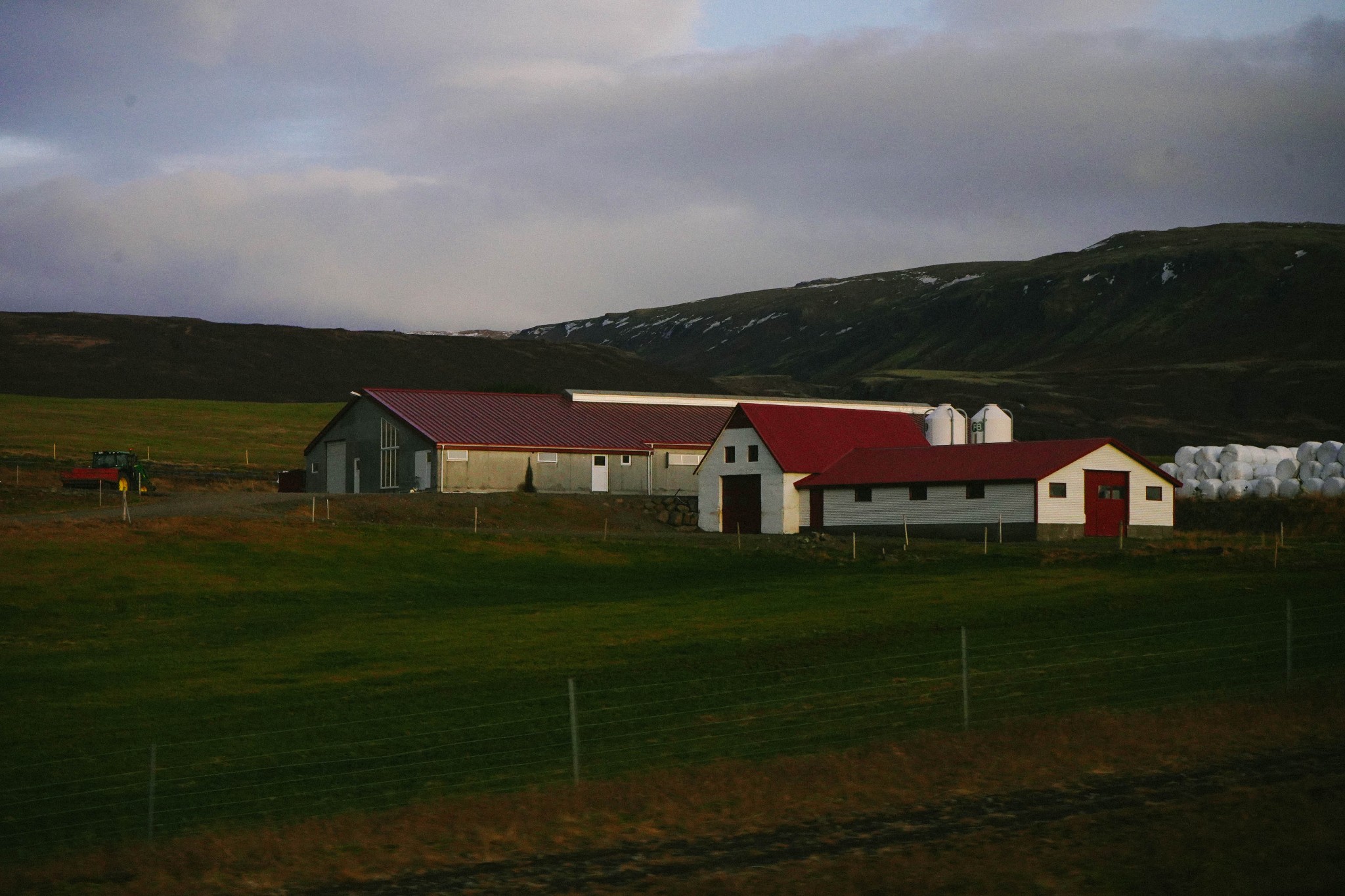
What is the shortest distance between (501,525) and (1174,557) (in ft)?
92.5

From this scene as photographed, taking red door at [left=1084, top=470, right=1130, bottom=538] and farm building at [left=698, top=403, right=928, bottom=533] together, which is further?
farm building at [left=698, top=403, right=928, bottom=533]

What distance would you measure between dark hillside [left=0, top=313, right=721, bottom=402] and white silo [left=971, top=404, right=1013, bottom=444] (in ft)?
222

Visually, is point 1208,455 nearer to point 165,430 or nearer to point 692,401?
point 692,401

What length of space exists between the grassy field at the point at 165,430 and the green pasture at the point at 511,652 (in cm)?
4439

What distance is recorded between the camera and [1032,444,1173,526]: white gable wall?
57719 millimetres

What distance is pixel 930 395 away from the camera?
609 ft

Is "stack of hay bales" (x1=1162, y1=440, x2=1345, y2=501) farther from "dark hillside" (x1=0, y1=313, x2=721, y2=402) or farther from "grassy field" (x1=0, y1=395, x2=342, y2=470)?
"dark hillside" (x1=0, y1=313, x2=721, y2=402)

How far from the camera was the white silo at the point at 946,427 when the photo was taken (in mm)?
77500

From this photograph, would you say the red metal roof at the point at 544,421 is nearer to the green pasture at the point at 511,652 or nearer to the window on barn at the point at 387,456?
the window on barn at the point at 387,456

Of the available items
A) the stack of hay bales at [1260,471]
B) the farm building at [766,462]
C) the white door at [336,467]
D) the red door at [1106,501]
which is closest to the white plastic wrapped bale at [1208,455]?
the stack of hay bales at [1260,471]

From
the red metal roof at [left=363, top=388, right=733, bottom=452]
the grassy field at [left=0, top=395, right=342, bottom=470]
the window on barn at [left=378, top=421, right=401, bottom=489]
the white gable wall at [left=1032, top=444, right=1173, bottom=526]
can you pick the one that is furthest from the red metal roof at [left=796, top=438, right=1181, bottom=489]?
the grassy field at [left=0, top=395, right=342, bottom=470]

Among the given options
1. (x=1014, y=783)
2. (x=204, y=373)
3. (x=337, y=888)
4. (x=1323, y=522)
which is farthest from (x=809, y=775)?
(x=204, y=373)

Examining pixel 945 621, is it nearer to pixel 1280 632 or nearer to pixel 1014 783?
pixel 1280 632

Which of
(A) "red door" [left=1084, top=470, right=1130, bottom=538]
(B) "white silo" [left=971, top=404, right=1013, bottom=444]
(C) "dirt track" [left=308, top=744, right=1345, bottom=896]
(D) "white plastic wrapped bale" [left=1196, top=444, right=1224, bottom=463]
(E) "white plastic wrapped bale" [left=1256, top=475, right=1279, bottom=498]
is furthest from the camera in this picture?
(B) "white silo" [left=971, top=404, right=1013, bottom=444]
